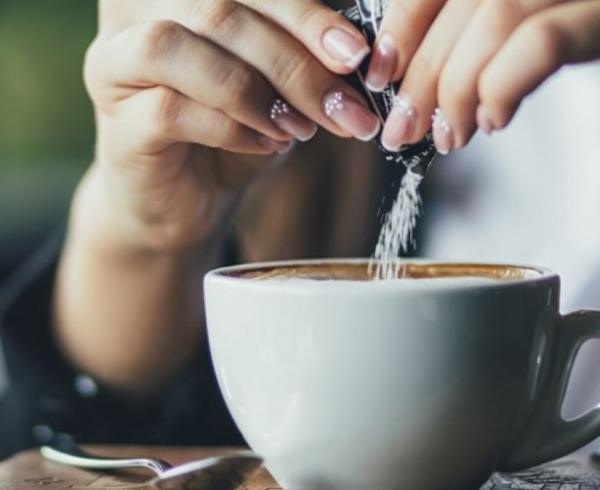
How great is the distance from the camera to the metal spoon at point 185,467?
0.41 metres

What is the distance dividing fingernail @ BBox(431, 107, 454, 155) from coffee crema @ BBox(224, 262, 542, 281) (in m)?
0.07

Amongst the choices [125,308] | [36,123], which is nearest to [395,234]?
[125,308]

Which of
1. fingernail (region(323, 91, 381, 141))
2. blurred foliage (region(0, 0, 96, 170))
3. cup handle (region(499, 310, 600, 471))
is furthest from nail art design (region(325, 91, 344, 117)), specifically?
blurred foliage (region(0, 0, 96, 170))

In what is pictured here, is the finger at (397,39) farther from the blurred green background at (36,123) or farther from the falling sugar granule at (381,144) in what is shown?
the blurred green background at (36,123)

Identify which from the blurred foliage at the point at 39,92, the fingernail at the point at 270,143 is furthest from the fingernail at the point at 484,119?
the blurred foliage at the point at 39,92

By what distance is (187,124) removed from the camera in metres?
0.46

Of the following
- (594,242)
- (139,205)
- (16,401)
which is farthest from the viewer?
(594,242)

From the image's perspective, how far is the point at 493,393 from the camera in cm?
36

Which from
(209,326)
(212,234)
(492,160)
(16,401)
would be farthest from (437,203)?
(209,326)

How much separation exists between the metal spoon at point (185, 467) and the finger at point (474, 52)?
19 cm

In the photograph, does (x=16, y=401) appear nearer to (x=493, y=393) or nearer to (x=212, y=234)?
(x=212, y=234)

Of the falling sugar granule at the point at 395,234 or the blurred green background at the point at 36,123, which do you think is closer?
the falling sugar granule at the point at 395,234

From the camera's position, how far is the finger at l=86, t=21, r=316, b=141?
0.43 metres

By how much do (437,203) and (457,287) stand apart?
0.59 m
